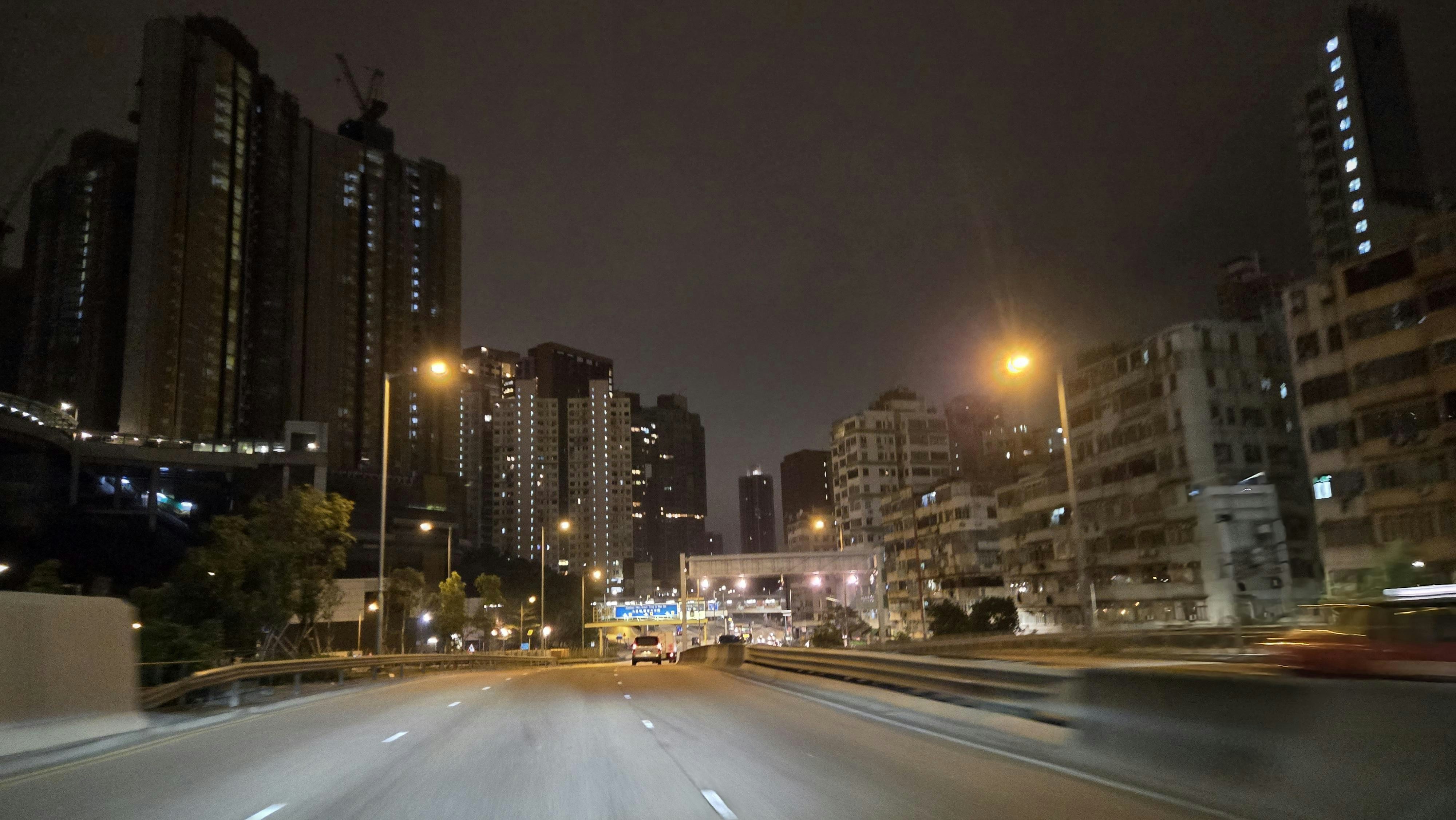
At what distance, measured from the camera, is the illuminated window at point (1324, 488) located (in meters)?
46.3


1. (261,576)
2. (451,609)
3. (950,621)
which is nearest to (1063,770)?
Result: (261,576)

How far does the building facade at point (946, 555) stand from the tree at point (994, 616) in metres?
14.3

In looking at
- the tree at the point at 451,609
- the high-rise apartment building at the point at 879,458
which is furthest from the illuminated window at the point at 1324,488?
the high-rise apartment building at the point at 879,458

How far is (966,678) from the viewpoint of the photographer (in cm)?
1638

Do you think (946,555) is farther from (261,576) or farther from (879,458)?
(261,576)

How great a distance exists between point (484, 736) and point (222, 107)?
147 m

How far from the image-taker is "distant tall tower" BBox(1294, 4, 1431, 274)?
9562cm

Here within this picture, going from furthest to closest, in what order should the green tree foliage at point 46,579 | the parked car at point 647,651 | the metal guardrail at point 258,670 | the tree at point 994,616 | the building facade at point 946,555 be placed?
the building facade at point 946,555
the tree at point 994,616
the parked car at point 647,651
the green tree foliage at point 46,579
the metal guardrail at point 258,670

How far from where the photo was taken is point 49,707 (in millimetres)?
14484

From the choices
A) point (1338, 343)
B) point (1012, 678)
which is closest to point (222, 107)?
point (1338, 343)

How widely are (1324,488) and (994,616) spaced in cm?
2227

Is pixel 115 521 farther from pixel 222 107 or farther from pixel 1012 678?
pixel 1012 678

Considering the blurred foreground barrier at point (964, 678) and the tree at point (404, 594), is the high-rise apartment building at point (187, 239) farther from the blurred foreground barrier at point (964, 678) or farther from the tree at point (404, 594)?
Answer: the blurred foreground barrier at point (964, 678)

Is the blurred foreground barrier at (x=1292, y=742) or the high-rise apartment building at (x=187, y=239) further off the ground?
the high-rise apartment building at (x=187, y=239)
